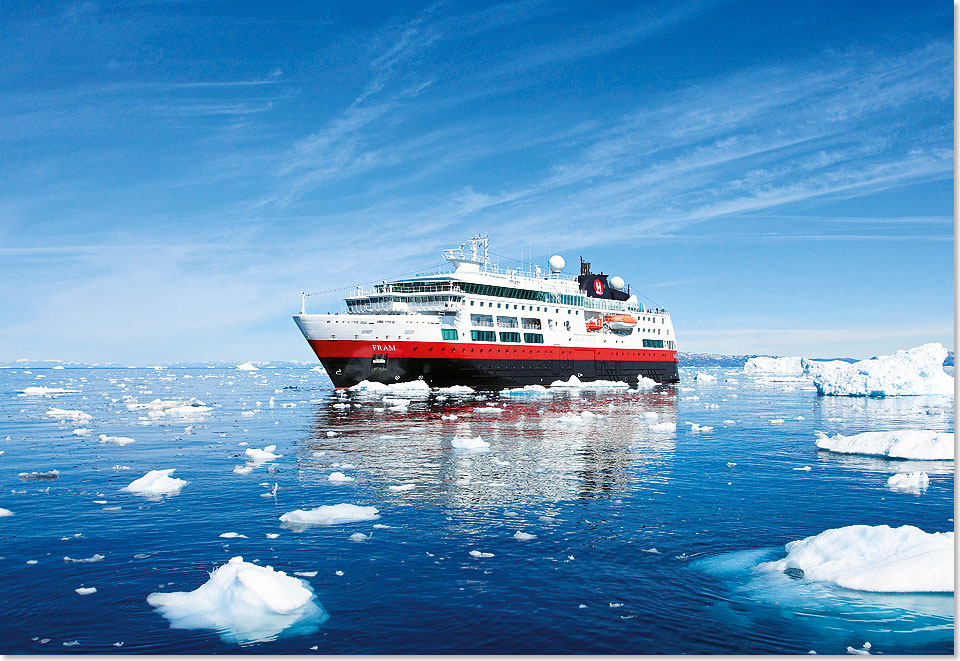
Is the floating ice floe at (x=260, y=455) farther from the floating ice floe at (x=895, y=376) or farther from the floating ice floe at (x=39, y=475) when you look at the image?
the floating ice floe at (x=895, y=376)

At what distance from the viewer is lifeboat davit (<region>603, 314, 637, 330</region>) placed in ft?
231

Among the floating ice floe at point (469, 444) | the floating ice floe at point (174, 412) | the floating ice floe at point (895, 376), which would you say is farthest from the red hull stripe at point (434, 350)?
the floating ice floe at point (469, 444)

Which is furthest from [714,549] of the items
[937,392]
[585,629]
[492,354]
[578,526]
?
[937,392]

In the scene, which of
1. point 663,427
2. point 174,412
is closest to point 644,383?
point 663,427

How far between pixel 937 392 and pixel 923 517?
59876mm

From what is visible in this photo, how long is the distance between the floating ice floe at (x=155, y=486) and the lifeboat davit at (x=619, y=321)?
57417 mm

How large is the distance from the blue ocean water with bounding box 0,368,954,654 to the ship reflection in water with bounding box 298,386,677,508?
16 cm

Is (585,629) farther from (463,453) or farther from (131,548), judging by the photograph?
(463,453)

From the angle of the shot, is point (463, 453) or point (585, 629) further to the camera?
point (463, 453)

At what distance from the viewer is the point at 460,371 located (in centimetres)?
5338

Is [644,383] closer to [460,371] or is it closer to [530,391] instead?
[530,391]

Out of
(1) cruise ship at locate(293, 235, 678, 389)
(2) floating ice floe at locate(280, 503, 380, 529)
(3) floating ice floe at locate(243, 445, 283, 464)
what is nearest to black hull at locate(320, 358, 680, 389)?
(1) cruise ship at locate(293, 235, 678, 389)

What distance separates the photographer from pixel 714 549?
11773mm

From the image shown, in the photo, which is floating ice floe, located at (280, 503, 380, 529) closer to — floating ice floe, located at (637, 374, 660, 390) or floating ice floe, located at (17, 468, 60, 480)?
floating ice floe, located at (17, 468, 60, 480)
